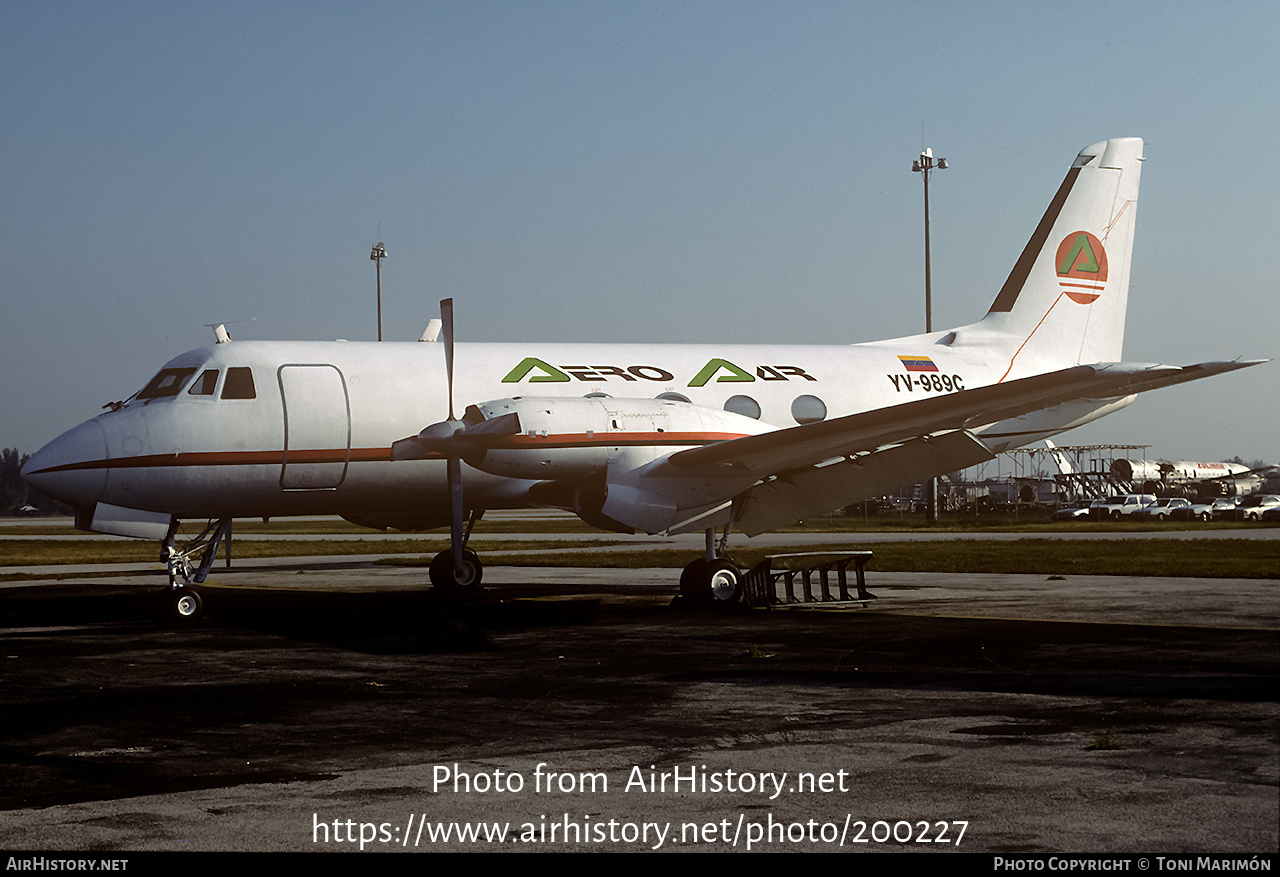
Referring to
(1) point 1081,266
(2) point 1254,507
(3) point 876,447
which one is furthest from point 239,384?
(2) point 1254,507

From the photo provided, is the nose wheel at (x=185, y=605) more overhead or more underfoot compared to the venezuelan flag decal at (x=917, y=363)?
more underfoot

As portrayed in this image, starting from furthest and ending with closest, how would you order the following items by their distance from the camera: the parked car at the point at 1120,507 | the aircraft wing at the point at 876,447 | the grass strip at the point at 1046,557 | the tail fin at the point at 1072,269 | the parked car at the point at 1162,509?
the parked car at the point at 1162,509 → the parked car at the point at 1120,507 → the grass strip at the point at 1046,557 → the tail fin at the point at 1072,269 → the aircraft wing at the point at 876,447

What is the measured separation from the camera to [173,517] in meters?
18.4

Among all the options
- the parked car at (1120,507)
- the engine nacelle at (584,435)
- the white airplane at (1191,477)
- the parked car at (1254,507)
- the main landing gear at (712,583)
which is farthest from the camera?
the white airplane at (1191,477)

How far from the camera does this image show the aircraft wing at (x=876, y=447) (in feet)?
53.2

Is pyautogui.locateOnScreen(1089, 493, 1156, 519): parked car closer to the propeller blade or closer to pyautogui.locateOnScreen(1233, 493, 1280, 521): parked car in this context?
pyautogui.locateOnScreen(1233, 493, 1280, 521): parked car

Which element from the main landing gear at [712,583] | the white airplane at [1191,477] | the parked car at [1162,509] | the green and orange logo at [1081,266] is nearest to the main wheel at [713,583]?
the main landing gear at [712,583]

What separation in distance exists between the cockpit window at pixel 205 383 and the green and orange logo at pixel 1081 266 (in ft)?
52.1

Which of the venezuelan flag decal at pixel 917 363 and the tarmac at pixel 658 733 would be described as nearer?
the tarmac at pixel 658 733

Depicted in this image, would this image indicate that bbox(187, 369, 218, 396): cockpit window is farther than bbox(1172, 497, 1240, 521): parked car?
No

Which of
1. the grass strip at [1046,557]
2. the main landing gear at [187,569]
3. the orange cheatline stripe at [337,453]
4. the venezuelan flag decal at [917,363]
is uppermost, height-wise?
the venezuelan flag decal at [917,363]

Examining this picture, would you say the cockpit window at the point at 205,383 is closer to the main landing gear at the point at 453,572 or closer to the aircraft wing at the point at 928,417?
the main landing gear at the point at 453,572

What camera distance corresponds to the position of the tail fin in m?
24.5

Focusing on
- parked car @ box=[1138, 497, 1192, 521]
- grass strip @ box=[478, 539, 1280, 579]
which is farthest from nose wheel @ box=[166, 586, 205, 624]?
parked car @ box=[1138, 497, 1192, 521]
